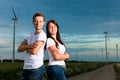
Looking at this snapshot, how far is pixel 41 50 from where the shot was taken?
4121 mm

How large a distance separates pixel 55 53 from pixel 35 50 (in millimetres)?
356

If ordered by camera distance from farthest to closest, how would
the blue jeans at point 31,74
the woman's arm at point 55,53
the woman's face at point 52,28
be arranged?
the woman's face at point 52,28, the woman's arm at point 55,53, the blue jeans at point 31,74

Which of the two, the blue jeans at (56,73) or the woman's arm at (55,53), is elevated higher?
the woman's arm at (55,53)

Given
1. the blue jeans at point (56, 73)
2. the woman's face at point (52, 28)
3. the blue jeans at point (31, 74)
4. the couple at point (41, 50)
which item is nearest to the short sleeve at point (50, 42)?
the couple at point (41, 50)

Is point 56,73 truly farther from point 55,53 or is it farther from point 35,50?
point 35,50

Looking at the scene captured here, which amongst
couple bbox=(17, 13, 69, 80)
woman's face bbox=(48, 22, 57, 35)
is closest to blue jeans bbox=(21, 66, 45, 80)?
couple bbox=(17, 13, 69, 80)

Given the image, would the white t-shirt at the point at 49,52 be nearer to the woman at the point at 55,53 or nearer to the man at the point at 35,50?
the woman at the point at 55,53

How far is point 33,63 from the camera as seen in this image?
13.2 ft

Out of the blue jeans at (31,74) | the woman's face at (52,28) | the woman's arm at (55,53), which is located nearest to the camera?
the blue jeans at (31,74)

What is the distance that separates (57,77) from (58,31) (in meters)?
0.58

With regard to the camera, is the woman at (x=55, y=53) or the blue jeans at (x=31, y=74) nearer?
the blue jeans at (x=31, y=74)

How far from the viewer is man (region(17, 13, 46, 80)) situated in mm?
4000

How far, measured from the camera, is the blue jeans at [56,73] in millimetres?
4312

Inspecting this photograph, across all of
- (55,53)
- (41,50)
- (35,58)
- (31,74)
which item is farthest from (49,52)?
(31,74)
